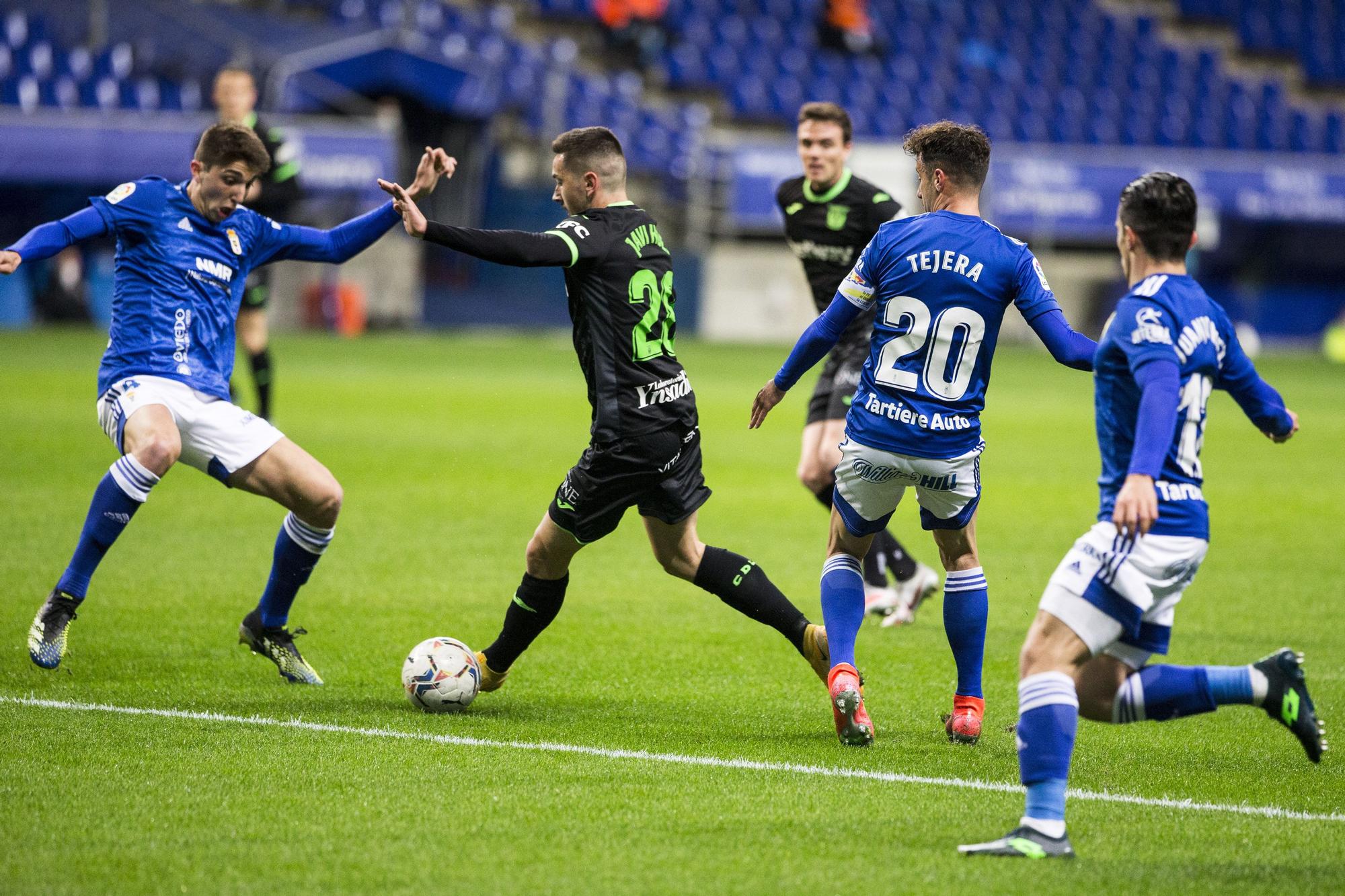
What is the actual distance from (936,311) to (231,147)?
2.82m

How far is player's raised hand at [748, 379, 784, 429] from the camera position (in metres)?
5.40

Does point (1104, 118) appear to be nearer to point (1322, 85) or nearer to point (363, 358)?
point (1322, 85)

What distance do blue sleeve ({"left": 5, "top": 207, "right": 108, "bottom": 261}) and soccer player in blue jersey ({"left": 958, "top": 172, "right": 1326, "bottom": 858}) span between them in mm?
3886

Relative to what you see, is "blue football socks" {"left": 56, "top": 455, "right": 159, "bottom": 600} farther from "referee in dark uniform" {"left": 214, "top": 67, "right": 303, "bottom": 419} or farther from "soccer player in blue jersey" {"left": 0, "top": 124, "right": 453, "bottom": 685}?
"referee in dark uniform" {"left": 214, "top": 67, "right": 303, "bottom": 419}

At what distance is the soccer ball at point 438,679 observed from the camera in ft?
18.9

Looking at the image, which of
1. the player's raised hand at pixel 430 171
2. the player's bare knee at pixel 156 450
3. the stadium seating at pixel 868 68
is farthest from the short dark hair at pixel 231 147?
the stadium seating at pixel 868 68

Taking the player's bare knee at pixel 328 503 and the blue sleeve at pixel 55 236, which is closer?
the blue sleeve at pixel 55 236

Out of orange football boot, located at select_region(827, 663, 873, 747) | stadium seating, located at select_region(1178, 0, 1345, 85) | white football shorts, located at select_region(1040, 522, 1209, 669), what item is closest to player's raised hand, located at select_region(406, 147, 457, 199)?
orange football boot, located at select_region(827, 663, 873, 747)

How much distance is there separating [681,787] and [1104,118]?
33342mm

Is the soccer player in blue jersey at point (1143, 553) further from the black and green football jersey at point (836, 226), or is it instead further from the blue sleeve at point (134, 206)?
the blue sleeve at point (134, 206)

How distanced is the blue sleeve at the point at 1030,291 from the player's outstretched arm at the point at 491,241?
149cm

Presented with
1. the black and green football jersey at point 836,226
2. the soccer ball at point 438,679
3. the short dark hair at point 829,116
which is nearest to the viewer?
the soccer ball at point 438,679

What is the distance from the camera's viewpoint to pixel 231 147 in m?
6.22

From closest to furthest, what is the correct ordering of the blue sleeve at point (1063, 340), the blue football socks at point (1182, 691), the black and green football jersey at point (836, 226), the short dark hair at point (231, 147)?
the blue football socks at point (1182, 691) → the blue sleeve at point (1063, 340) → the short dark hair at point (231, 147) → the black and green football jersey at point (836, 226)
